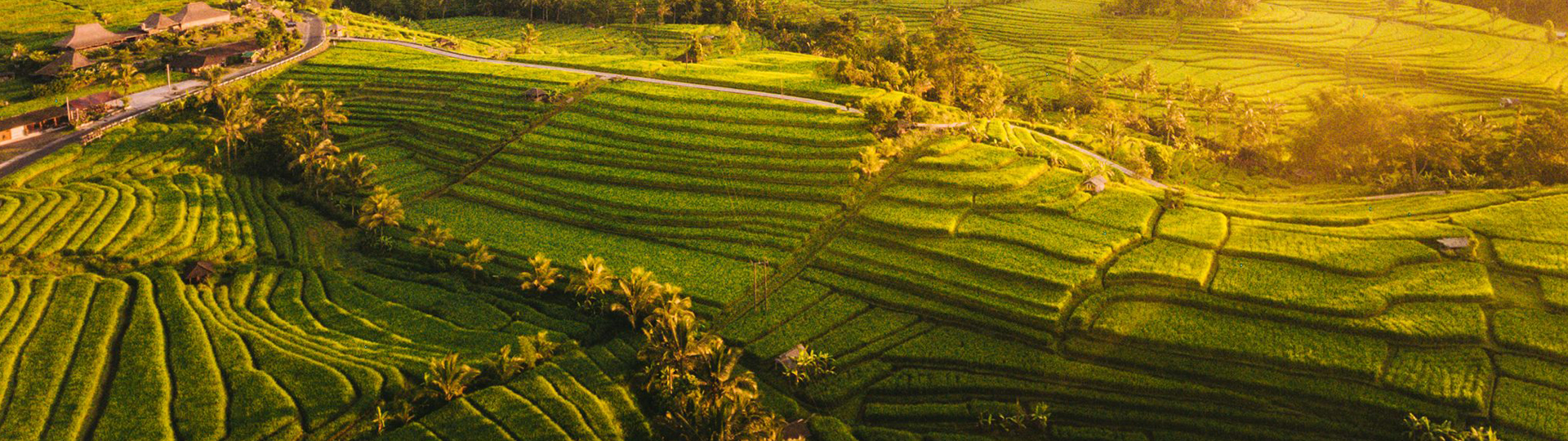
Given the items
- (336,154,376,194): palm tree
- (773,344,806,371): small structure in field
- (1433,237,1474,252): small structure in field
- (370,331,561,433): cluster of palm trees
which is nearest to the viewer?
(370,331,561,433): cluster of palm trees

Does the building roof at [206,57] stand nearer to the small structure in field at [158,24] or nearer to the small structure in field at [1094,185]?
the small structure in field at [158,24]

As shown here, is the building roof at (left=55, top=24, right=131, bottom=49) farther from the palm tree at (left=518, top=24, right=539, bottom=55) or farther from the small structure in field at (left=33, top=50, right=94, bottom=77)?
the palm tree at (left=518, top=24, right=539, bottom=55)

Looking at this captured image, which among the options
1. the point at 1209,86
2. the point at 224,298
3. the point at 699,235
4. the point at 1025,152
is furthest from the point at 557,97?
the point at 1209,86

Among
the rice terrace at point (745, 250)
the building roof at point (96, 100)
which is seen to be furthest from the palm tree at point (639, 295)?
the building roof at point (96, 100)

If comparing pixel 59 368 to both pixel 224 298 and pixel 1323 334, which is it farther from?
pixel 1323 334

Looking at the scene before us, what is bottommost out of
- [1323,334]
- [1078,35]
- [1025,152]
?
[1323,334]

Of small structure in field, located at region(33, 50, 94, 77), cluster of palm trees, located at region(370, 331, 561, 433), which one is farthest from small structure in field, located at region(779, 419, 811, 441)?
small structure in field, located at region(33, 50, 94, 77)
